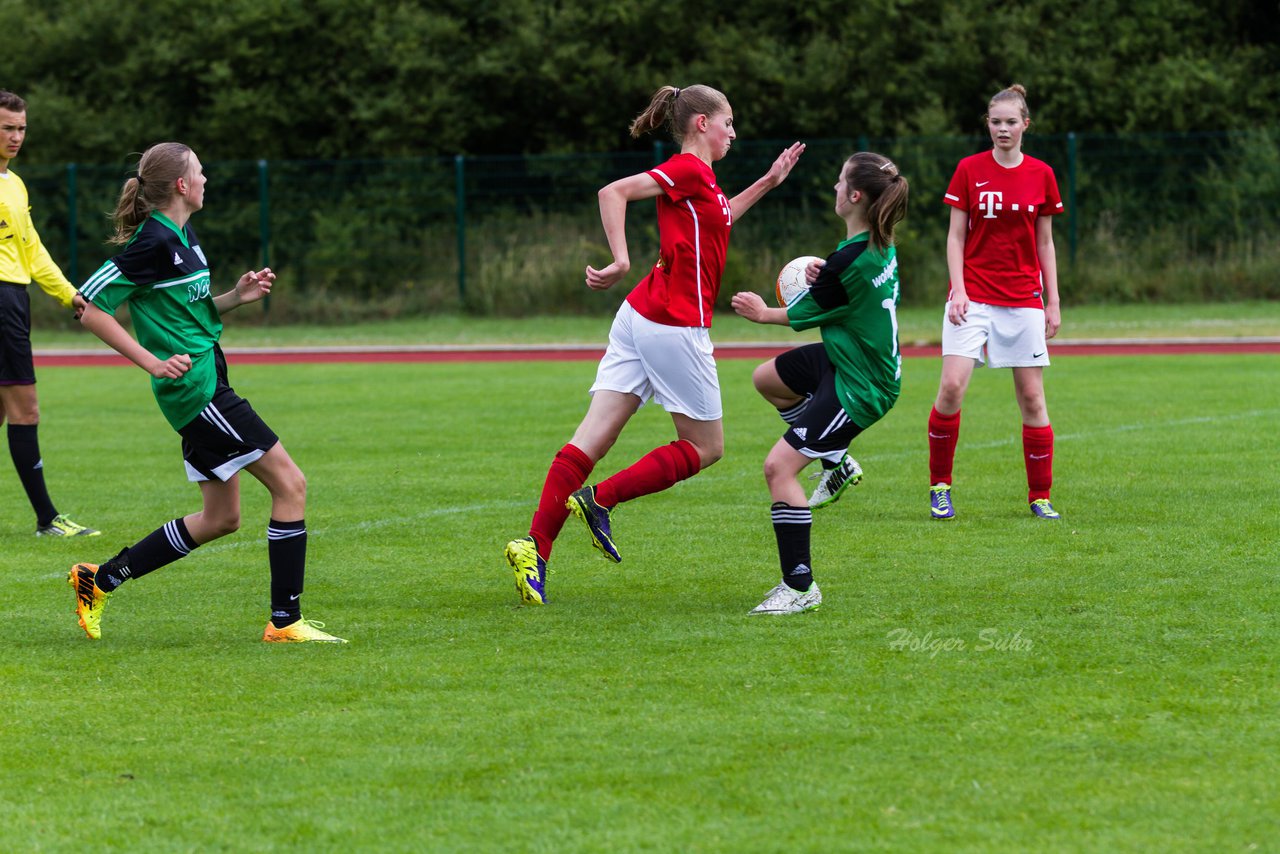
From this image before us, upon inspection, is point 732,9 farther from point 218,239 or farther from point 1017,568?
point 1017,568

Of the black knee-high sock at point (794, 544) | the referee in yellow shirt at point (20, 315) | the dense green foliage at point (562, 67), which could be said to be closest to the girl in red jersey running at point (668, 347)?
the black knee-high sock at point (794, 544)

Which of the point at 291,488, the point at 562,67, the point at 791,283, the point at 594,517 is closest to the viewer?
the point at 291,488

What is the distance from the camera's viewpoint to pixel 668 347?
643 centimetres

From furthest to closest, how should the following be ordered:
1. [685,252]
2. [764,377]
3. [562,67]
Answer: [562,67] < [764,377] < [685,252]

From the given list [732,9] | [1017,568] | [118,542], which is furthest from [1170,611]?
[732,9]

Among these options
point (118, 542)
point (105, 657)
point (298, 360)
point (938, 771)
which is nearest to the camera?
point (938, 771)

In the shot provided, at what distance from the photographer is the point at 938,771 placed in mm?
4262

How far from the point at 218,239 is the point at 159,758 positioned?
988 inches

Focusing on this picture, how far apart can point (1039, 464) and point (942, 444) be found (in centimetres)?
50

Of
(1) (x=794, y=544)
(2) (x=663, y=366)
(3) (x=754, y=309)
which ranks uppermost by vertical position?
(3) (x=754, y=309)

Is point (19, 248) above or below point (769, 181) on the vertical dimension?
below

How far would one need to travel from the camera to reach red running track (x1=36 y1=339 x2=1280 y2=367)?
18812 mm

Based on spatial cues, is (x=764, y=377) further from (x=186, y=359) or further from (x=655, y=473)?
(x=186, y=359)

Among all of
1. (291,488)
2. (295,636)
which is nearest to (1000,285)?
(291,488)
